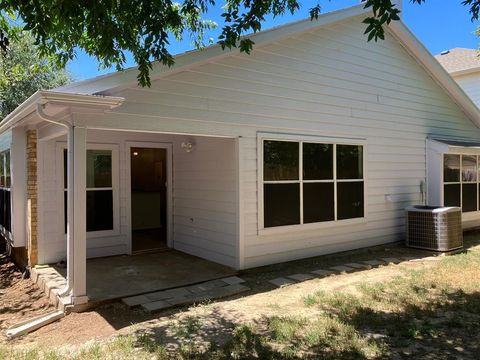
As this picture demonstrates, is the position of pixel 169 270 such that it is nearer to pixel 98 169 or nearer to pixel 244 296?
pixel 244 296

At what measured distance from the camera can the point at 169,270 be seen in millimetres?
6570

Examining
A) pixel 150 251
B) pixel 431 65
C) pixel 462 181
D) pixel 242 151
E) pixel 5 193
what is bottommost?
pixel 150 251

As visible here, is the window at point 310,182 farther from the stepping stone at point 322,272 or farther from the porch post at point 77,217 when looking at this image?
the porch post at point 77,217

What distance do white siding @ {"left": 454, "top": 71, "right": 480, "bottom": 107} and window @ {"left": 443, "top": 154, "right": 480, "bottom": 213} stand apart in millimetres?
5798

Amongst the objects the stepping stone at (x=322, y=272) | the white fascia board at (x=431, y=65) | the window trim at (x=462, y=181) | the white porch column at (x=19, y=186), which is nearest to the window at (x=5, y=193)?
the white porch column at (x=19, y=186)

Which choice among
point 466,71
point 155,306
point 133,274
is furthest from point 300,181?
point 466,71

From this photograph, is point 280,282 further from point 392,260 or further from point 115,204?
point 115,204

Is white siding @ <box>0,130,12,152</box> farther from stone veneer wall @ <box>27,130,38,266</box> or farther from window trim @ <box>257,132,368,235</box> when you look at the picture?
window trim @ <box>257,132,368,235</box>

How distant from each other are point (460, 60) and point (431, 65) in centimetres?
854

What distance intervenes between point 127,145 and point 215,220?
7.54 ft

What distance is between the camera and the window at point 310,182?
22.7 ft

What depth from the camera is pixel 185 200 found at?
790cm

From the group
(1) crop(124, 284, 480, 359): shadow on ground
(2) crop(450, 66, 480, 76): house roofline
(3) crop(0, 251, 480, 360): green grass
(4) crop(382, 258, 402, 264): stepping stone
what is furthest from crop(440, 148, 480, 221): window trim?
(2) crop(450, 66, 480, 76): house roofline

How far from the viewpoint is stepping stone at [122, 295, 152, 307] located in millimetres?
5001
